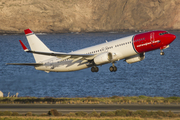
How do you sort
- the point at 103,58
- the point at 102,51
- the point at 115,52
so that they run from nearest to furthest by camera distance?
the point at 103,58
the point at 115,52
the point at 102,51

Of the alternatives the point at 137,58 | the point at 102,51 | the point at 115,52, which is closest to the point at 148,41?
the point at 137,58

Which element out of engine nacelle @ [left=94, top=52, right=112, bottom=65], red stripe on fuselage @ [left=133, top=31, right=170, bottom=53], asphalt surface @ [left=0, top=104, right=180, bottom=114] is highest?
red stripe on fuselage @ [left=133, top=31, right=170, bottom=53]

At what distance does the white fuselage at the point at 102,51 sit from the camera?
66.1 metres

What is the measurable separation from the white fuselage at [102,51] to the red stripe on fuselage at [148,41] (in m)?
1.13

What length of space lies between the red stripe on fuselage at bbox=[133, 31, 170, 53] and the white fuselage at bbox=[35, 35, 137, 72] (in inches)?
44.4

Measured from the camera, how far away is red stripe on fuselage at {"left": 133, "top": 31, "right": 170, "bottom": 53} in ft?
209

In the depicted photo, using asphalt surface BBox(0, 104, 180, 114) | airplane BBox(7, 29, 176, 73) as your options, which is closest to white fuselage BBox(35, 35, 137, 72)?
airplane BBox(7, 29, 176, 73)

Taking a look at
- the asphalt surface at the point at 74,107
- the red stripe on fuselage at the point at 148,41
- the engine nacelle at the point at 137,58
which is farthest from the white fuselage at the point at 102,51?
the asphalt surface at the point at 74,107

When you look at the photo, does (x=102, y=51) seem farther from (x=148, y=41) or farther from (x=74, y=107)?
(x=74, y=107)

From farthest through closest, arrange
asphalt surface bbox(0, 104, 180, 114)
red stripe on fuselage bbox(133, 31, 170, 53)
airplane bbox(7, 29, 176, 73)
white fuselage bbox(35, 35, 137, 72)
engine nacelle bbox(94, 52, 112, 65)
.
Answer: asphalt surface bbox(0, 104, 180, 114)
white fuselage bbox(35, 35, 137, 72)
engine nacelle bbox(94, 52, 112, 65)
airplane bbox(7, 29, 176, 73)
red stripe on fuselage bbox(133, 31, 170, 53)

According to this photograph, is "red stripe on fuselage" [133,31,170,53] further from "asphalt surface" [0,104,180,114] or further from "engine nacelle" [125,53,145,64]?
"asphalt surface" [0,104,180,114]

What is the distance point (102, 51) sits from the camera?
225 ft

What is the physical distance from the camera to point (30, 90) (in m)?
137

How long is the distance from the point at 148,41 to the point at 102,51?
10235mm
